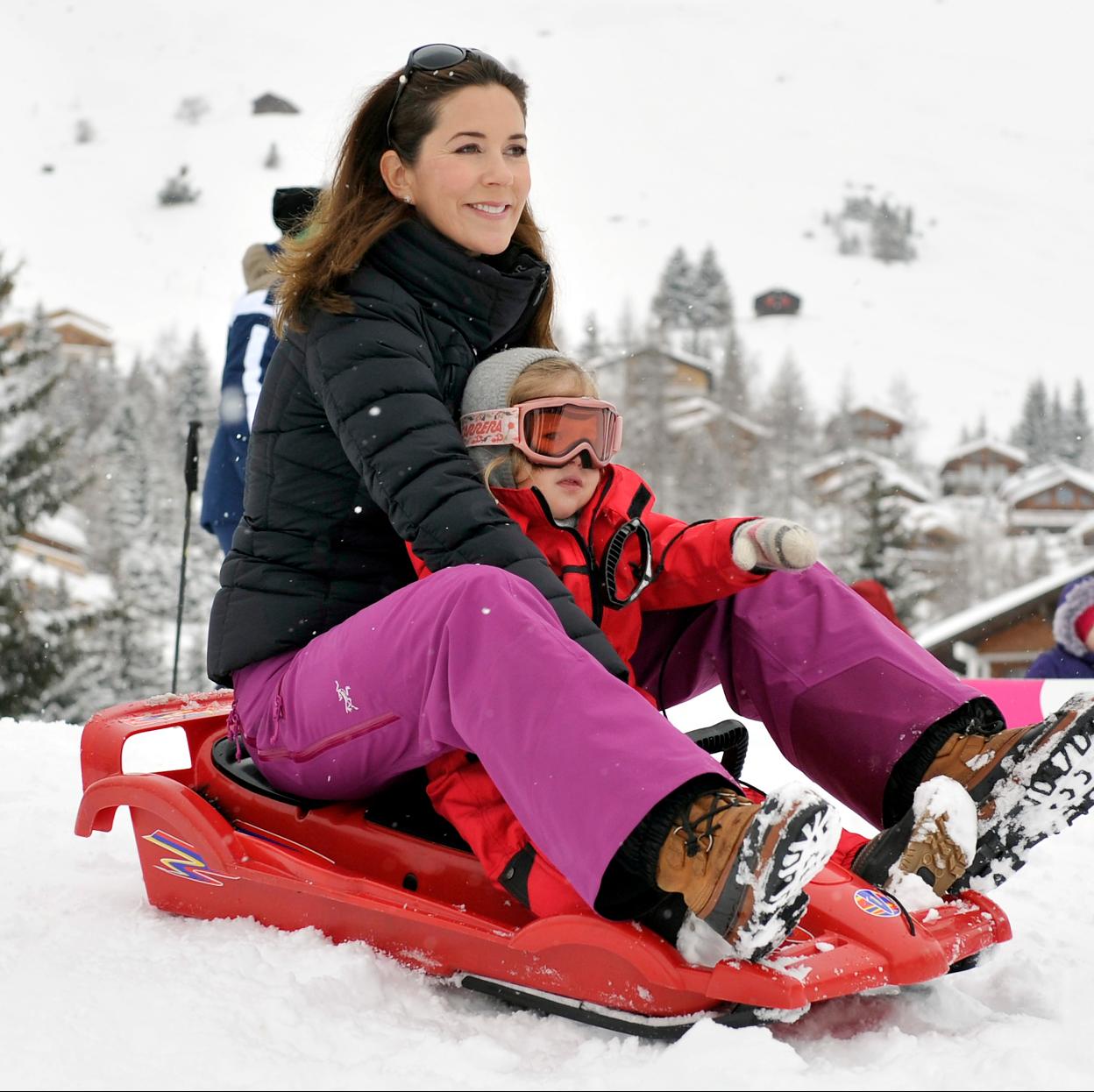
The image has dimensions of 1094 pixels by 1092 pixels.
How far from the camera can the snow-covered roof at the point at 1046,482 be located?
63188 millimetres

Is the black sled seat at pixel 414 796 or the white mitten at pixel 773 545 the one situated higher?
the white mitten at pixel 773 545

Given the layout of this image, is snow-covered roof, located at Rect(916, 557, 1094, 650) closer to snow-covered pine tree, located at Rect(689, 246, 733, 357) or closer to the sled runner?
the sled runner

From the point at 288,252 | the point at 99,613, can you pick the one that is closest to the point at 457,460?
the point at 288,252

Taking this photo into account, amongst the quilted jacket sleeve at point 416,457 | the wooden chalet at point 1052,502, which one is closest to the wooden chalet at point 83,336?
the wooden chalet at point 1052,502

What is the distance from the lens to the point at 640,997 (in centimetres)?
167

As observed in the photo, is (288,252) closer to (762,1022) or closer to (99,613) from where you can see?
(762,1022)

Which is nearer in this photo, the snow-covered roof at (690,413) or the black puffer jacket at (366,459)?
the black puffer jacket at (366,459)

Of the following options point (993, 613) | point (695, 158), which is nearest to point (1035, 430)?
point (993, 613)

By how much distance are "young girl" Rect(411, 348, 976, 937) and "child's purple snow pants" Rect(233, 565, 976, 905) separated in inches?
3.8

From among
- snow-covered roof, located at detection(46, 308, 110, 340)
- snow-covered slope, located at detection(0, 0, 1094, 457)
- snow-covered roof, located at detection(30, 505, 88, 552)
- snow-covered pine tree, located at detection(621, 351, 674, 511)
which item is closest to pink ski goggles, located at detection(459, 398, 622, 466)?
snow-covered roof, located at detection(30, 505, 88, 552)

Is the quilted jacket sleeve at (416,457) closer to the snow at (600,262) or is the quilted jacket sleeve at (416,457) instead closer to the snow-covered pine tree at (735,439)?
the snow at (600,262)

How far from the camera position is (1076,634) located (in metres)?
5.98

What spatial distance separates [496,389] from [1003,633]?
21004 mm

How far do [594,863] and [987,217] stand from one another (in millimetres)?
143049
